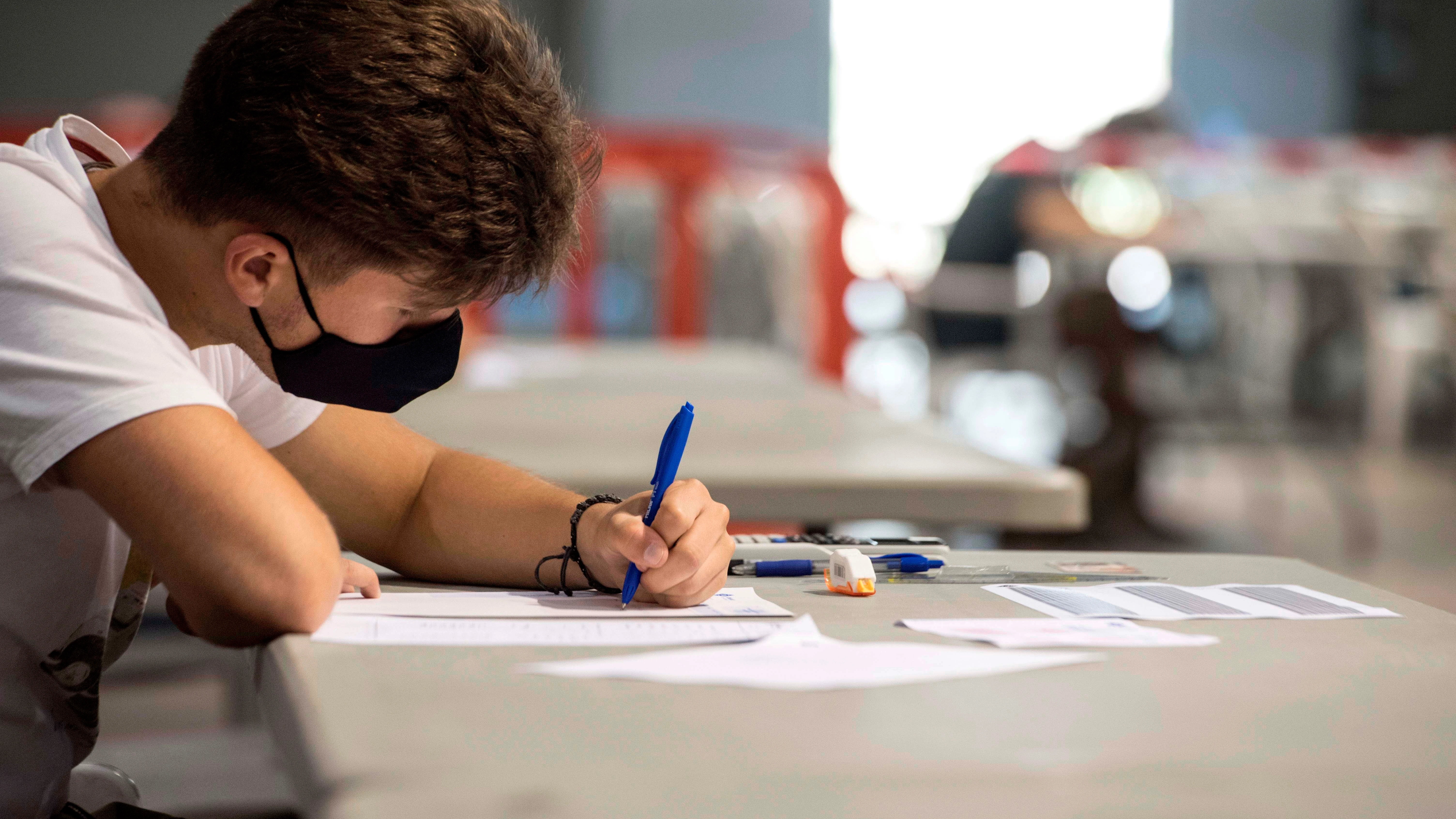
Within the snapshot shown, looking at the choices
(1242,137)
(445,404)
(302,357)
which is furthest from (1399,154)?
(302,357)

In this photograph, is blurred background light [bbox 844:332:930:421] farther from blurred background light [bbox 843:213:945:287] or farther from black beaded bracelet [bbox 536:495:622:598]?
black beaded bracelet [bbox 536:495:622:598]

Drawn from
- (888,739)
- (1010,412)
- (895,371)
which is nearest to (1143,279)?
(1010,412)

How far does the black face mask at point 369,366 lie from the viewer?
35.4 inches

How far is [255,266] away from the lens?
836 millimetres

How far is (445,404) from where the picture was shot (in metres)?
2.03

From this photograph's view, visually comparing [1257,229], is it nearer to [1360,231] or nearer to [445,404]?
[1360,231]

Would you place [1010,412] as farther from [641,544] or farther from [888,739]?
[888,739]

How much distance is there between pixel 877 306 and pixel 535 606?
28.5 ft

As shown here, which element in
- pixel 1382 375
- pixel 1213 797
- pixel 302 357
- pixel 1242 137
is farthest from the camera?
pixel 1242 137

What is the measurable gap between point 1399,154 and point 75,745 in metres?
6.07

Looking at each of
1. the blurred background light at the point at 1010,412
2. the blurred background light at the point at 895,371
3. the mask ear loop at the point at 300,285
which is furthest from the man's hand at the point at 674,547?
the blurred background light at the point at 895,371

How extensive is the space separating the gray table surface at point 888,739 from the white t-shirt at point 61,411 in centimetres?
17

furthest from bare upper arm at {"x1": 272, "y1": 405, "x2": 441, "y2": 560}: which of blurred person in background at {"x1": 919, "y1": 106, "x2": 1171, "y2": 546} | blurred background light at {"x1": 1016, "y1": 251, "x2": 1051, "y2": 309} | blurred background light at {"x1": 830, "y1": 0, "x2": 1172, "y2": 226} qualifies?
blurred background light at {"x1": 830, "y1": 0, "x2": 1172, "y2": 226}

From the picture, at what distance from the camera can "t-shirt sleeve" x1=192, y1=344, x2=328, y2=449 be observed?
40.8 inches
